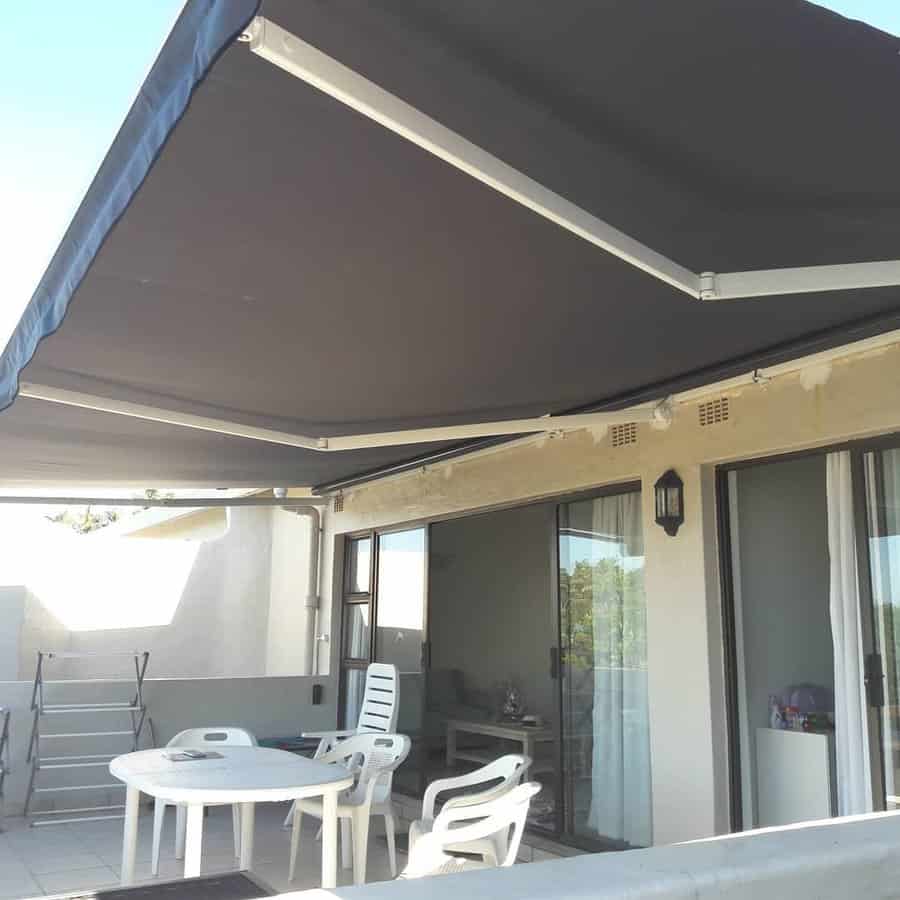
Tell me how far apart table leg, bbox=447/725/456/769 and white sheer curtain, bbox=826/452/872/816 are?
4434 millimetres

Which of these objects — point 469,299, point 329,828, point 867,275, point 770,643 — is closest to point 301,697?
point 329,828

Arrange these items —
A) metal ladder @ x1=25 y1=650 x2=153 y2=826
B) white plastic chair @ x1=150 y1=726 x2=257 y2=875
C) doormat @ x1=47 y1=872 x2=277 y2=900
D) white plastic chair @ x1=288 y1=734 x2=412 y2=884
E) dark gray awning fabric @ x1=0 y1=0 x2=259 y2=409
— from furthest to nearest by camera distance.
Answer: metal ladder @ x1=25 y1=650 x2=153 y2=826, white plastic chair @ x1=150 y1=726 x2=257 y2=875, white plastic chair @ x1=288 y1=734 x2=412 y2=884, doormat @ x1=47 y1=872 x2=277 y2=900, dark gray awning fabric @ x1=0 y1=0 x2=259 y2=409

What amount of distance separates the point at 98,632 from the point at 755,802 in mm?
10262

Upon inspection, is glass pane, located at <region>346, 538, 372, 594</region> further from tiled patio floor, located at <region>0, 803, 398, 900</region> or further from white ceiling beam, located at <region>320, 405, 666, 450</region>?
white ceiling beam, located at <region>320, 405, 666, 450</region>

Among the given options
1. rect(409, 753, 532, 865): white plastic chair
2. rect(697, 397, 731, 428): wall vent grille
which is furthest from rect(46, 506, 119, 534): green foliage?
rect(697, 397, 731, 428): wall vent grille

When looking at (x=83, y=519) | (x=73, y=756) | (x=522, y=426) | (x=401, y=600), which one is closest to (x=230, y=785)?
(x=522, y=426)

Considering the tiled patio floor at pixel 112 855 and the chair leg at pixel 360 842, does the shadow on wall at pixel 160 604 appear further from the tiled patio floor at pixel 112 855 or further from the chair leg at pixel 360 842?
the chair leg at pixel 360 842

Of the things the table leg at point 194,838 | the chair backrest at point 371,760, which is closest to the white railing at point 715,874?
the table leg at point 194,838

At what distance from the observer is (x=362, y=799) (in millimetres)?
5613

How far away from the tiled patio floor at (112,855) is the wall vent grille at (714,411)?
3.61m

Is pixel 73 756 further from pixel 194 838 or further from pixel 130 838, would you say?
pixel 194 838

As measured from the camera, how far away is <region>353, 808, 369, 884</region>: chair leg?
5.37 metres

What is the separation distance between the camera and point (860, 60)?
1.98 metres

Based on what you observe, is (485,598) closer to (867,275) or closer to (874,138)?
(867,275)
